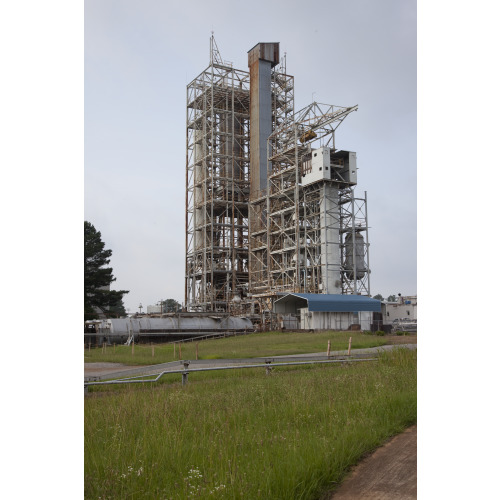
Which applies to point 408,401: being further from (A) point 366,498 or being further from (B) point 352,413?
(A) point 366,498

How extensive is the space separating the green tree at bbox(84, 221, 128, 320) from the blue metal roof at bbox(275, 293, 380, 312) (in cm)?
2009

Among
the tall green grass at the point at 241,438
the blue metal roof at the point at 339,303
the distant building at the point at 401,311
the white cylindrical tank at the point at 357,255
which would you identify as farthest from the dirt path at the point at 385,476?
the distant building at the point at 401,311

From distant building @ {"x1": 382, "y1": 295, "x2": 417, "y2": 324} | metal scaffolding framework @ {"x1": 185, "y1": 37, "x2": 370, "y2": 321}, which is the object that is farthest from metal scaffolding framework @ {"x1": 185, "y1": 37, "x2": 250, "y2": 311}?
distant building @ {"x1": 382, "y1": 295, "x2": 417, "y2": 324}

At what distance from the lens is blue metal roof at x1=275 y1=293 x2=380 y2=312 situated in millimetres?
44938

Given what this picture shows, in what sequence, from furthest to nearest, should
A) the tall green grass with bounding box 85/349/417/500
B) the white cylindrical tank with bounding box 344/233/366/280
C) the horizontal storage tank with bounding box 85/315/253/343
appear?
the white cylindrical tank with bounding box 344/233/366/280
the horizontal storage tank with bounding box 85/315/253/343
the tall green grass with bounding box 85/349/417/500

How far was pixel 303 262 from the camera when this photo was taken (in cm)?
5325

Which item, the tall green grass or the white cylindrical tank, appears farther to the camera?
the white cylindrical tank

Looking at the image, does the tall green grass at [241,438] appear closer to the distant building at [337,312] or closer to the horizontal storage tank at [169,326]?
the distant building at [337,312]

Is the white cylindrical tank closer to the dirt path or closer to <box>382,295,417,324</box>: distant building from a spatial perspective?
<box>382,295,417,324</box>: distant building

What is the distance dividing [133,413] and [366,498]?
188 inches

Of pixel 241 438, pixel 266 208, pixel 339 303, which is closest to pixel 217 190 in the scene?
pixel 266 208

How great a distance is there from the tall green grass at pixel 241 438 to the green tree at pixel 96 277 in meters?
44.9
